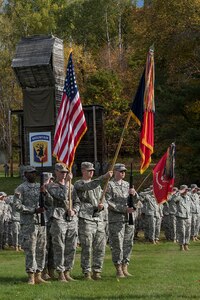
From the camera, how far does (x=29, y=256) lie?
10719 mm

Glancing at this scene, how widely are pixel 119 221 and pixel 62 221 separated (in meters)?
1.23

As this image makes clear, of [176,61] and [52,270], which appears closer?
[52,270]

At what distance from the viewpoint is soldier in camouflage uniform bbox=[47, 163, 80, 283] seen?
11.0 m

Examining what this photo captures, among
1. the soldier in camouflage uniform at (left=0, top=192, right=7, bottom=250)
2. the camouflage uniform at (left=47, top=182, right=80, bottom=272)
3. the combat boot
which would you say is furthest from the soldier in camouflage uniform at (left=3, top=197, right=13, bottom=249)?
the camouflage uniform at (left=47, top=182, right=80, bottom=272)

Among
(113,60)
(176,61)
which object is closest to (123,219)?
(176,61)

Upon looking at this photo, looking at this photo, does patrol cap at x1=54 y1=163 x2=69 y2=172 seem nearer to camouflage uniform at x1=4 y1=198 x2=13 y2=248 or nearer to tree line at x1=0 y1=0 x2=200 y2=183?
tree line at x1=0 y1=0 x2=200 y2=183

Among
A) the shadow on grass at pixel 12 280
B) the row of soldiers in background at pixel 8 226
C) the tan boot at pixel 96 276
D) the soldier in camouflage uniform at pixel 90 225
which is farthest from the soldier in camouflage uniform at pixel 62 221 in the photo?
the row of soldiers in background at pixel 8 226

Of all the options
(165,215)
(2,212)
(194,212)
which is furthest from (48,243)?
(165,215)

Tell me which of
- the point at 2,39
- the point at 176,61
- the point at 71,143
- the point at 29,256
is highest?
the point at 2,39

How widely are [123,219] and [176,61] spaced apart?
25.1m

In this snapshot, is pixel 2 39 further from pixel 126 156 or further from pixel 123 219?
pixel 123 219

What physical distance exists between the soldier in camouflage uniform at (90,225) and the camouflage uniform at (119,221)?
0.25 metres

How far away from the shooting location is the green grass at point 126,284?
9.67 m

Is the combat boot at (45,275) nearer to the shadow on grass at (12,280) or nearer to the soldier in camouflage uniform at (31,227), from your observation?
the shadow on grass at (12,280)
